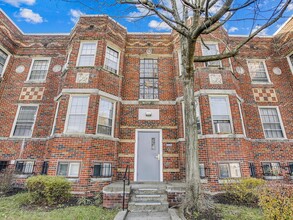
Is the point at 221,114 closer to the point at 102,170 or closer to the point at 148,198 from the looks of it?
the point at 148,198

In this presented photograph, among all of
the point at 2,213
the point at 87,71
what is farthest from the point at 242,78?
the point at 2,213

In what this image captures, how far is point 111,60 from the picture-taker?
29.1ft

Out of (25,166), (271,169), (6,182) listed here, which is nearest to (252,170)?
(271,169)

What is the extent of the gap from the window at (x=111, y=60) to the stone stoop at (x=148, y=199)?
6076 millimetres

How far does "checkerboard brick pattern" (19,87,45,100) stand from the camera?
9.10 meters

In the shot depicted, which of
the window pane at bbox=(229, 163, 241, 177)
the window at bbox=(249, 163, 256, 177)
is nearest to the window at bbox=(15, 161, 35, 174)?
the window pane at bbox=(229, 163, 241, 177)

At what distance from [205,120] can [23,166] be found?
9.15 metres

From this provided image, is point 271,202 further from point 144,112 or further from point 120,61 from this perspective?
point 120,61

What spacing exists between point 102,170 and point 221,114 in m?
5.99

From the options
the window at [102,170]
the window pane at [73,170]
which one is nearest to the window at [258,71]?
the window at [102,170]

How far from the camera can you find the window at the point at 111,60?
8680 millimetres

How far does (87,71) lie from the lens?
7.97 meters

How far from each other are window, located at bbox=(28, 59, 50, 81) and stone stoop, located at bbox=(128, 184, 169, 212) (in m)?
8.54

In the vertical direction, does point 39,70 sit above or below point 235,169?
above
